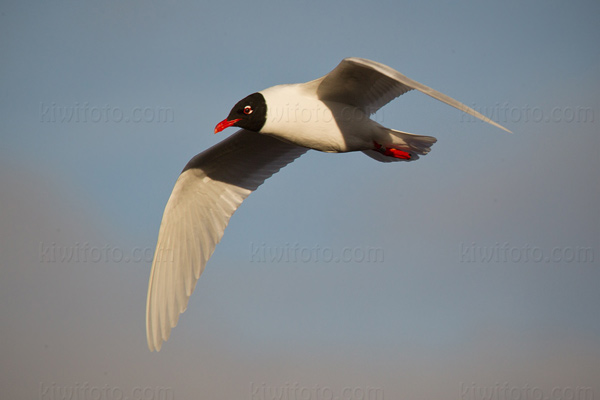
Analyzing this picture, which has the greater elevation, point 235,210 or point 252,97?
point 252,97

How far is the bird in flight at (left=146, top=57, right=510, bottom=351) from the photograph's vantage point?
6723mm

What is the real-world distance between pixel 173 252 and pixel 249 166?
1458 mm

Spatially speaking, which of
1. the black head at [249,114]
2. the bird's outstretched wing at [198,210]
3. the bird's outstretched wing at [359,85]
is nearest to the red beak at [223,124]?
the black head at [249,114]

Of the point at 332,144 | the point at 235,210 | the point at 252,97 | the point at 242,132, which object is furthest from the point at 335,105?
the point at 235,210

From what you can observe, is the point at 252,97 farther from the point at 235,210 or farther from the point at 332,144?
the point at 235,210

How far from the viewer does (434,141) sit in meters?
7.17

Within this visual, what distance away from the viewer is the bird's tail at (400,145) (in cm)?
707

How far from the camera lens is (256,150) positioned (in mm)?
8359

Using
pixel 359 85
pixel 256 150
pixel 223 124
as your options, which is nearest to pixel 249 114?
pixel 223 124

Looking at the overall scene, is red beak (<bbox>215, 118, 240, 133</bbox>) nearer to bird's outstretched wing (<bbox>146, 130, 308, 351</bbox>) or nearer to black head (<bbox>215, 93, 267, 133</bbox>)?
black head (<bbox>215, 93, 267, 133</bbox>)

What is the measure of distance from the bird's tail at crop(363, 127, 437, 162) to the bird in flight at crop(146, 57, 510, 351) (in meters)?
0.01

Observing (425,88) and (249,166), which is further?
(249,166)

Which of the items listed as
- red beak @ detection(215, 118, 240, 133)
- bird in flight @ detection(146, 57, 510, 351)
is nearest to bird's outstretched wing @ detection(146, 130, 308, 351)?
bird in flight @ detection(146, 57, 510, 351)

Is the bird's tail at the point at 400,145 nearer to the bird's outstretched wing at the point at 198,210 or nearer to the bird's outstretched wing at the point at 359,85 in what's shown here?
the bird's outstretched wing at the point at 359,85
